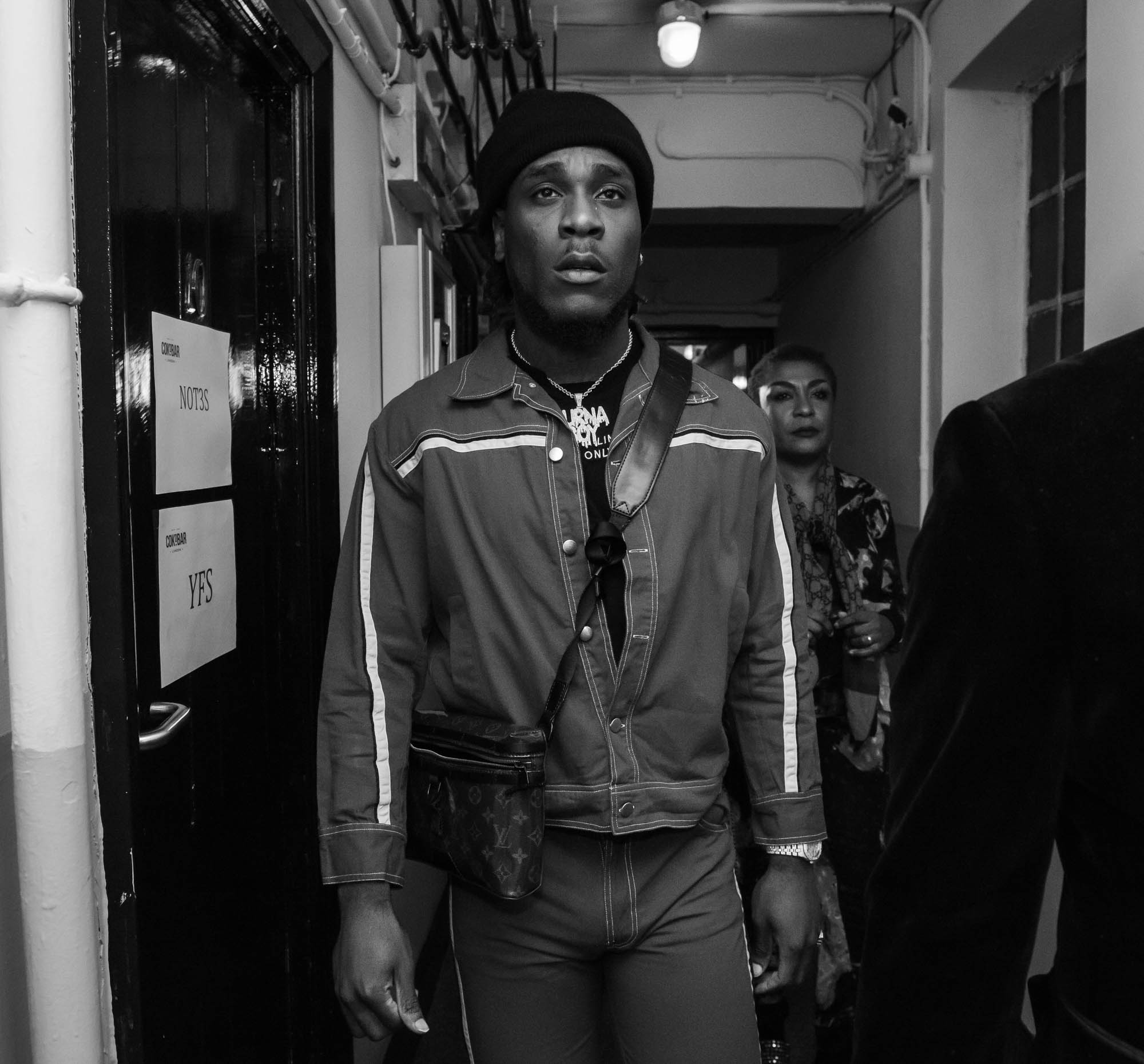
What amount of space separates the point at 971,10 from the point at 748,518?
243 centimetres

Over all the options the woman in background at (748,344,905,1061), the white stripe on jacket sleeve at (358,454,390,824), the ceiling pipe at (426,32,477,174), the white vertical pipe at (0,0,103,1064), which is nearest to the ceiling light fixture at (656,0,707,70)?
the ceiling pipe at (426,32,477,174)

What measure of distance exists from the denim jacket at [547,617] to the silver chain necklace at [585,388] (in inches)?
1.6

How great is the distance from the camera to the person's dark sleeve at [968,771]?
0.62 metres

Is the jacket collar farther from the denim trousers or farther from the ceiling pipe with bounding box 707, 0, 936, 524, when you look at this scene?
the ceiling pipe with bounding box 707, 0, 936, 524

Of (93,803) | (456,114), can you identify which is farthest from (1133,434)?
(456,114)

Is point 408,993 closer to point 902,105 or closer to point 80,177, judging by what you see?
point 80,177

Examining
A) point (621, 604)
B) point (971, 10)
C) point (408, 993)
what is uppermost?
point (971, 10)

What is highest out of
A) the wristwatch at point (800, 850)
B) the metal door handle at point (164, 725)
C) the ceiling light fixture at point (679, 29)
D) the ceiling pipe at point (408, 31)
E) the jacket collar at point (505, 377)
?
the ceiling light fixture at point (679, 29)

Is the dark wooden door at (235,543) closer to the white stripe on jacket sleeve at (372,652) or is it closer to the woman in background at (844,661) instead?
the white stripe on jacket sleeve at (372,652)

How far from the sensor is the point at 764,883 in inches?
58.4

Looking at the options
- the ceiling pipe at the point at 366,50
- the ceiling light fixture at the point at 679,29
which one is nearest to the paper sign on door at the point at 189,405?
the ceiling pipe at the point at 366,50

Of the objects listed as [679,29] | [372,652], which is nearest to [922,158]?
[679,29]

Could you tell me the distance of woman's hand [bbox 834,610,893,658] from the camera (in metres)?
2.38

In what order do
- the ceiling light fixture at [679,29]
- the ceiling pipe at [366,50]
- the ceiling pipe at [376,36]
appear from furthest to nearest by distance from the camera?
1. the ceiling light fixture at [679,29]
2. the ceiling pipe at [376,36]
3. the ceiling pipe at [366,50]
